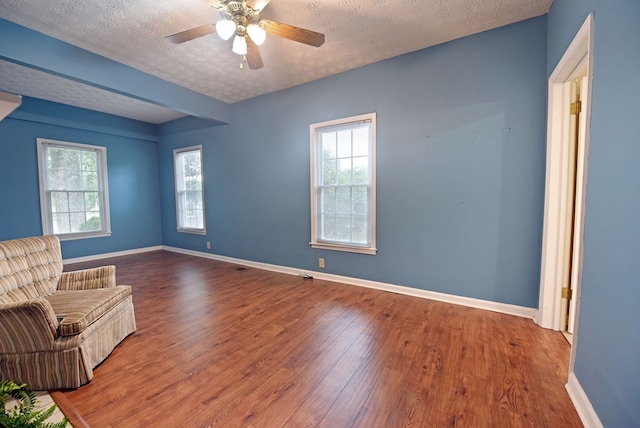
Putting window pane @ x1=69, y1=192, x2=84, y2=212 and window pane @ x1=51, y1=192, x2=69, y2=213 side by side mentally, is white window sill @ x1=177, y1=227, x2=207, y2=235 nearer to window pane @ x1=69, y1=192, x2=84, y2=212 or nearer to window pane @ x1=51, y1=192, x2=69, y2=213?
window pane @ x1=69, y1=192, x2=84, y2=212

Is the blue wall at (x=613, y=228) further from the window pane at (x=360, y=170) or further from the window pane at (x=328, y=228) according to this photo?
the window pane at (x=328, y=228)

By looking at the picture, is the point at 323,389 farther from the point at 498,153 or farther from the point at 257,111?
the point at 257,111

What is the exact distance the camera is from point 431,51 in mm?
2801

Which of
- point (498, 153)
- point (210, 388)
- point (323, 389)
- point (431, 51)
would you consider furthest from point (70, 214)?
point (498, 153)

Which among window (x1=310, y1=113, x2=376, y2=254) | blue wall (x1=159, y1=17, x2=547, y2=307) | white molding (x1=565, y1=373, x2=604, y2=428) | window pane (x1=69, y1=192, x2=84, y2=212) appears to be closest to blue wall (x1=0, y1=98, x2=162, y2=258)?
window pane (x1=69, y1=192, x2=84, y2=212)

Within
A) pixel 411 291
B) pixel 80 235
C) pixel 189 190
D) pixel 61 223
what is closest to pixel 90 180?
pixel 61 223

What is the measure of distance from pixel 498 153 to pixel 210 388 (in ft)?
10.3

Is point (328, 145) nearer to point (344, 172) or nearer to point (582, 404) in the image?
point (344, 172)

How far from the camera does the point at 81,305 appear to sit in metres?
1.86

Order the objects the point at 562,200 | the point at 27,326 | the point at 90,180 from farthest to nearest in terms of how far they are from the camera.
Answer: the point at 90,180 < the point at 562,200 < the point at 27,326

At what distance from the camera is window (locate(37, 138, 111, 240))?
448 cm

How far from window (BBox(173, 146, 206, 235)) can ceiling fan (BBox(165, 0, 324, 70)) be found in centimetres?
340

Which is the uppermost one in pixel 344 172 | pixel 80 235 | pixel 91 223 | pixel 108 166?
pixel 108 166

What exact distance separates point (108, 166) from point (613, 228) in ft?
23.0
